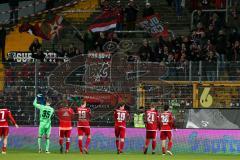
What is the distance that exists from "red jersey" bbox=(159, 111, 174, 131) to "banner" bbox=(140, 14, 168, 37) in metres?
7.77

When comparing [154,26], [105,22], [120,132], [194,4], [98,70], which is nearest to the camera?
[120,132]

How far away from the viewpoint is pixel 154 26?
37.9 meters

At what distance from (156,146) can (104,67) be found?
12.3 ft

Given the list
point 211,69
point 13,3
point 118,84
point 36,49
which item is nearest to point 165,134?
point 118,84

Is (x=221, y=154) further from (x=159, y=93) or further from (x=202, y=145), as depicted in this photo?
(x=159, y=93)

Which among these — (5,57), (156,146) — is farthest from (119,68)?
(5,57)

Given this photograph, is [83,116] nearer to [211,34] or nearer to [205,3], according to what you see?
[211,34]

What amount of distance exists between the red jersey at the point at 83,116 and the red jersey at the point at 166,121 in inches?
108

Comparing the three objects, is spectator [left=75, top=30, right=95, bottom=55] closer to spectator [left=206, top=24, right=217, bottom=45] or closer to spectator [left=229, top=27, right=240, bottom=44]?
spectator [left=206, top=24, right=217, bottom=45]

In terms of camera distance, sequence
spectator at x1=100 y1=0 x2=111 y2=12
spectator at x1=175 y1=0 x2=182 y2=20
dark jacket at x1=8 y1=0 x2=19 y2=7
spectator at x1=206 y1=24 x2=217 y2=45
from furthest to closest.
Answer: dark jacket at x1=8 y1=0 x2=19 y2=7, spectator at x1=100 y1=0 x2=111 y2=12, spectator at x1=175 y1=0 x2=182 y2=20, spectator at x1=206 y1=24 x2=217 y2=45

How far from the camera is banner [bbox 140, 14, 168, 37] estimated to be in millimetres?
37688

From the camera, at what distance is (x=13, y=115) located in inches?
1292

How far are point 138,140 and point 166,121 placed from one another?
2284 millimetres

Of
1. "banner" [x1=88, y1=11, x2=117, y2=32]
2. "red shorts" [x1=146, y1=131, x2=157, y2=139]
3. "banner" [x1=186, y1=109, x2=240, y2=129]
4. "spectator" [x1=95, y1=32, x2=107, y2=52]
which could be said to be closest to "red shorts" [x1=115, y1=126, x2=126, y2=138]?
"red shorts" [x1=146, y1=131, x2=157, y2=139]
